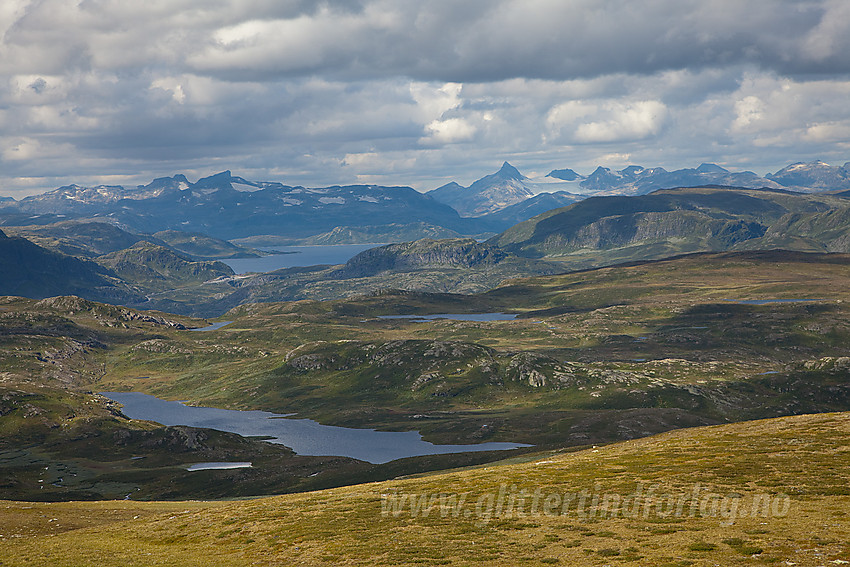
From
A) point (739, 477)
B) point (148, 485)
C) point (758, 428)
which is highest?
point (739, 477)

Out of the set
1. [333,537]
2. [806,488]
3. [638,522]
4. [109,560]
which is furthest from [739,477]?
[109,560]

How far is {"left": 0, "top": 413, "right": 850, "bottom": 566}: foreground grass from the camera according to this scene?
45062 millimetres

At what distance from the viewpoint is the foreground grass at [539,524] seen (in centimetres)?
4506

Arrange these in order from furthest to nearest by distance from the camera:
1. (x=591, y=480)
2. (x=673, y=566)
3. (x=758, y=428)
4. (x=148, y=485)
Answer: (x=148, y=485)
(x=758, y=428)
(x=591, y=480)
(x=673, y=566)

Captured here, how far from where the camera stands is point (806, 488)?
190ft

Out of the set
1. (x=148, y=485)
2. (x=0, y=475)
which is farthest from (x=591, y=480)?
(x=0, y=475)

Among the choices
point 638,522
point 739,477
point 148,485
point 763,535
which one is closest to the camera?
point 763,535

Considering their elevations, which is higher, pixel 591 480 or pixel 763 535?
pixel 763 535

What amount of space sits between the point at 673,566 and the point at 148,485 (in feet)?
609

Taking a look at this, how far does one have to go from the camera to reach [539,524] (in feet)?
181

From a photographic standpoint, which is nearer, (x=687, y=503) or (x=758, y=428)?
(x=687, y=503)

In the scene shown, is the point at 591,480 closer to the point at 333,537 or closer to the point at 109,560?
the point at 333,537

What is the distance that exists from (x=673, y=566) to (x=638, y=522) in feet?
42.1

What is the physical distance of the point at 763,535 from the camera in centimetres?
4509
